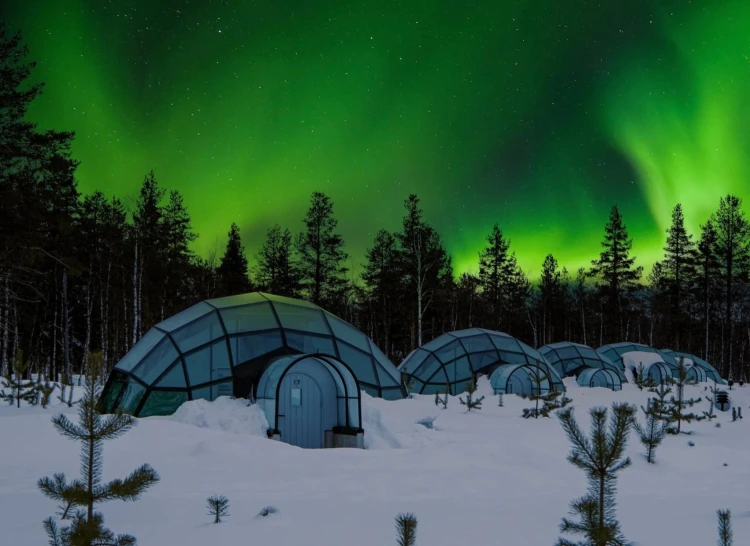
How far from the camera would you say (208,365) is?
1466 centimetres

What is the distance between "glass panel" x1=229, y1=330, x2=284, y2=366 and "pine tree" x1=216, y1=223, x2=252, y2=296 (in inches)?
1122

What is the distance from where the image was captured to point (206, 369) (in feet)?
48.0

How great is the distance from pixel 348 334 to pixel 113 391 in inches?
263

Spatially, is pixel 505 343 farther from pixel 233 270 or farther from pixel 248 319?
pixel 233 270

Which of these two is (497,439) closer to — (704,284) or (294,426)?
(294,426)

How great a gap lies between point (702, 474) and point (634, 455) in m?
1.38

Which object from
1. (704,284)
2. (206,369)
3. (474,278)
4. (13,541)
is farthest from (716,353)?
(13,541)

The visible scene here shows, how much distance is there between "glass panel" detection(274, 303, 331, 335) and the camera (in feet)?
53.7

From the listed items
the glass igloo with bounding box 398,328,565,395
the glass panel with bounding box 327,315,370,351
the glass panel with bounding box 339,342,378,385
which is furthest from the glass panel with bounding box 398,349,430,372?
the glass panel with bounding box 339,342,378,385

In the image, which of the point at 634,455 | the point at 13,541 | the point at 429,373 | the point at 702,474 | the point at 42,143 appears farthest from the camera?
the point at 429,373

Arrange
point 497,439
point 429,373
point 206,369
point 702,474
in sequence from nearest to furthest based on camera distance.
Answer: point 702,474
point 497,439
point 206,369
point 429,373

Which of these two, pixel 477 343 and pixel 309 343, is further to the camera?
pixel 477 343

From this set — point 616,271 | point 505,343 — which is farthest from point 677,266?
point 505,343

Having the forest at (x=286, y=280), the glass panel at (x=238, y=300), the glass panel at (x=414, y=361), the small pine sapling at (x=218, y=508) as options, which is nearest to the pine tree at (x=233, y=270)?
the forest at (x=286, y=280)
